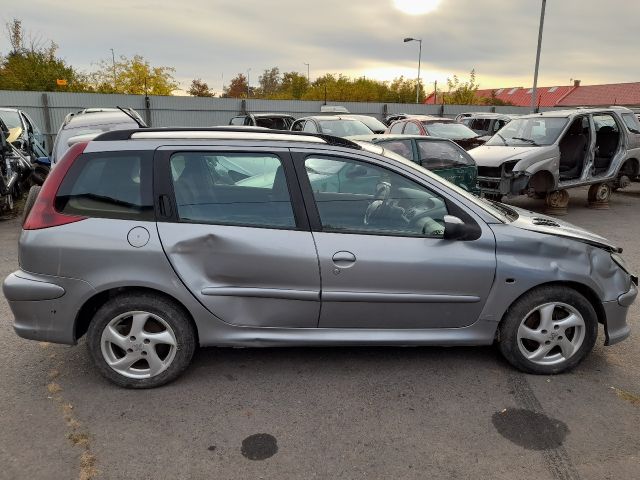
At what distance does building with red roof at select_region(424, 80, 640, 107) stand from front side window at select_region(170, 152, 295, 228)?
44.2 meters

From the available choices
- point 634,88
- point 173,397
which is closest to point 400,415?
point 173,397

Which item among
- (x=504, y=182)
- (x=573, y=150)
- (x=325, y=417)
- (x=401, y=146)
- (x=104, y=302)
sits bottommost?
(x=325, y=417)

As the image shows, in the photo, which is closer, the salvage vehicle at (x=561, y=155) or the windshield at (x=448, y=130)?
the salvage vehicle at (x=561, y=155)

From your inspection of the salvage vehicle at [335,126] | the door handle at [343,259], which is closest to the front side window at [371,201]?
the door handle at [343,259]

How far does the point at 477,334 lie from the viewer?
3445 millimetres

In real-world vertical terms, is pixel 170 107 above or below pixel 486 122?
above

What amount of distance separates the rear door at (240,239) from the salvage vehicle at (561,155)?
653 centimetres

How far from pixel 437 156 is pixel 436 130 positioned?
208 inches

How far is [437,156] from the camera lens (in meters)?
8.29

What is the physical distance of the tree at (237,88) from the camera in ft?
221

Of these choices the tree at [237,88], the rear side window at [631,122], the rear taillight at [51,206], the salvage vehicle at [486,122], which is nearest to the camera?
the rear taillight at [51,206]

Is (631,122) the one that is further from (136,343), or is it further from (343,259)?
(136,343)

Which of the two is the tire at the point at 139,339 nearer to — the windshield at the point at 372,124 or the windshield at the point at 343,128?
the windshield at the point at 343,128

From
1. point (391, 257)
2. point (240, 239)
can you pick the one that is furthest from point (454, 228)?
point (240, 239)
